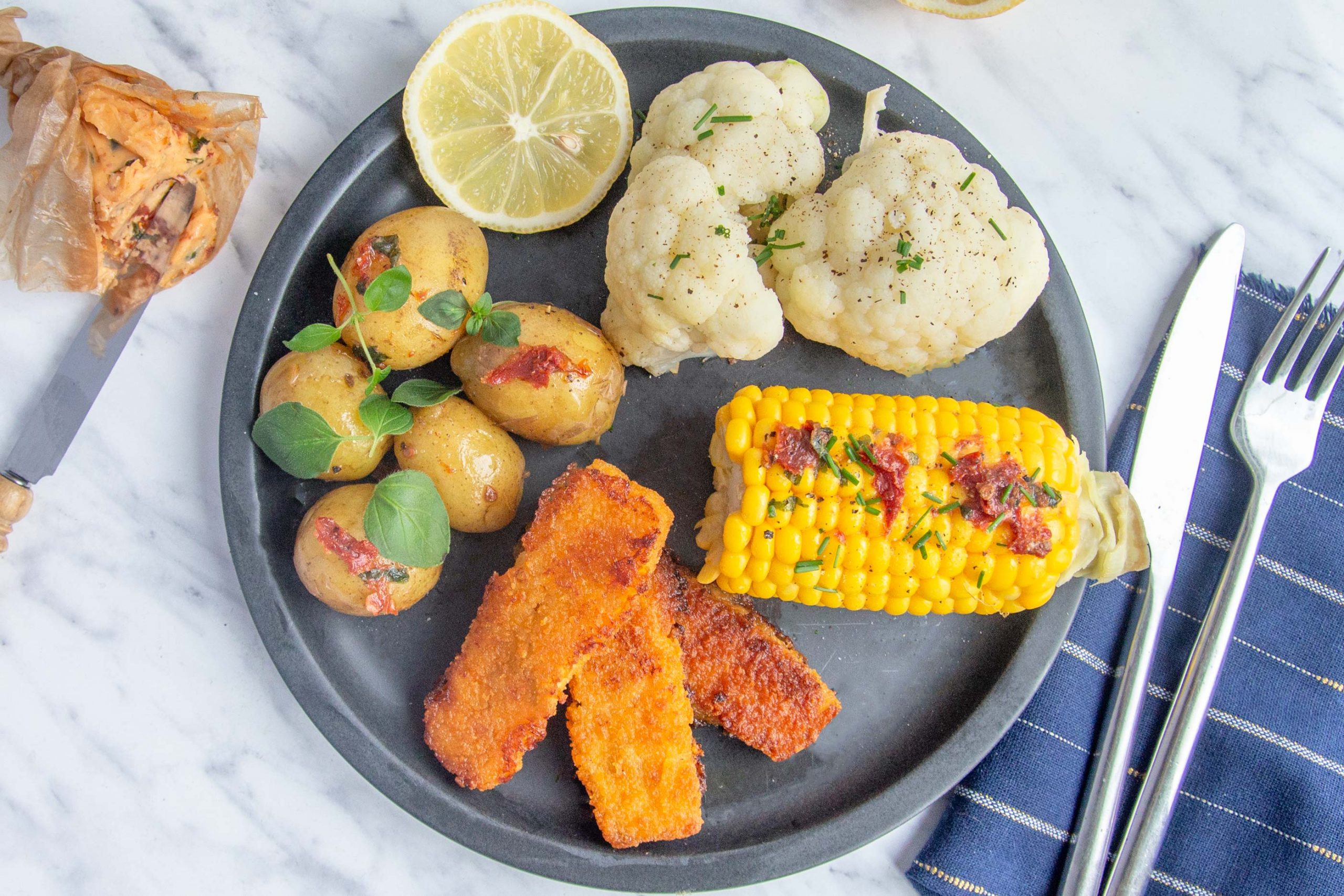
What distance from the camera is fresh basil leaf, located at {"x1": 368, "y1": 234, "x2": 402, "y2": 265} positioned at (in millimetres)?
2156

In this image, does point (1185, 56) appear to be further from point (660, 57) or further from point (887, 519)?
point (887, 519)

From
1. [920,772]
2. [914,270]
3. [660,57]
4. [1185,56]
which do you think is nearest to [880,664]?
[920,772]

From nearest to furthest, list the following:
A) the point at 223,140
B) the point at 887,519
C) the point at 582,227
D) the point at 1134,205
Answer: the point at 887,519 → the point at 223,140 → the point at 582,227 → the point at 1134,205

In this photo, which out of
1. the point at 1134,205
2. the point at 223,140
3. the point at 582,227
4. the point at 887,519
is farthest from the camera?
the point at 1134,205

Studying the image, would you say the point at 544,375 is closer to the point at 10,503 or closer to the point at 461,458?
the point at 461,458

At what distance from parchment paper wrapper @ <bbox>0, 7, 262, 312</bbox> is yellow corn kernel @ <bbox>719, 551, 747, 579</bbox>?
1.63m

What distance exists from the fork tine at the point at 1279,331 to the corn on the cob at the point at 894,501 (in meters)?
0.83

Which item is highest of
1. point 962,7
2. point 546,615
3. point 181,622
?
point 962,7

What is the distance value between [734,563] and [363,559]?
0.90 metres

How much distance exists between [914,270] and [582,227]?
0.94 m

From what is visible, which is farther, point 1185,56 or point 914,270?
point 1185,56

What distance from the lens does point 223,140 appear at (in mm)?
2359

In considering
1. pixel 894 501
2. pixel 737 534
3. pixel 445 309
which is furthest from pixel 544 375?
pixel 894 501

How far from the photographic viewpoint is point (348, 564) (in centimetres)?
216
